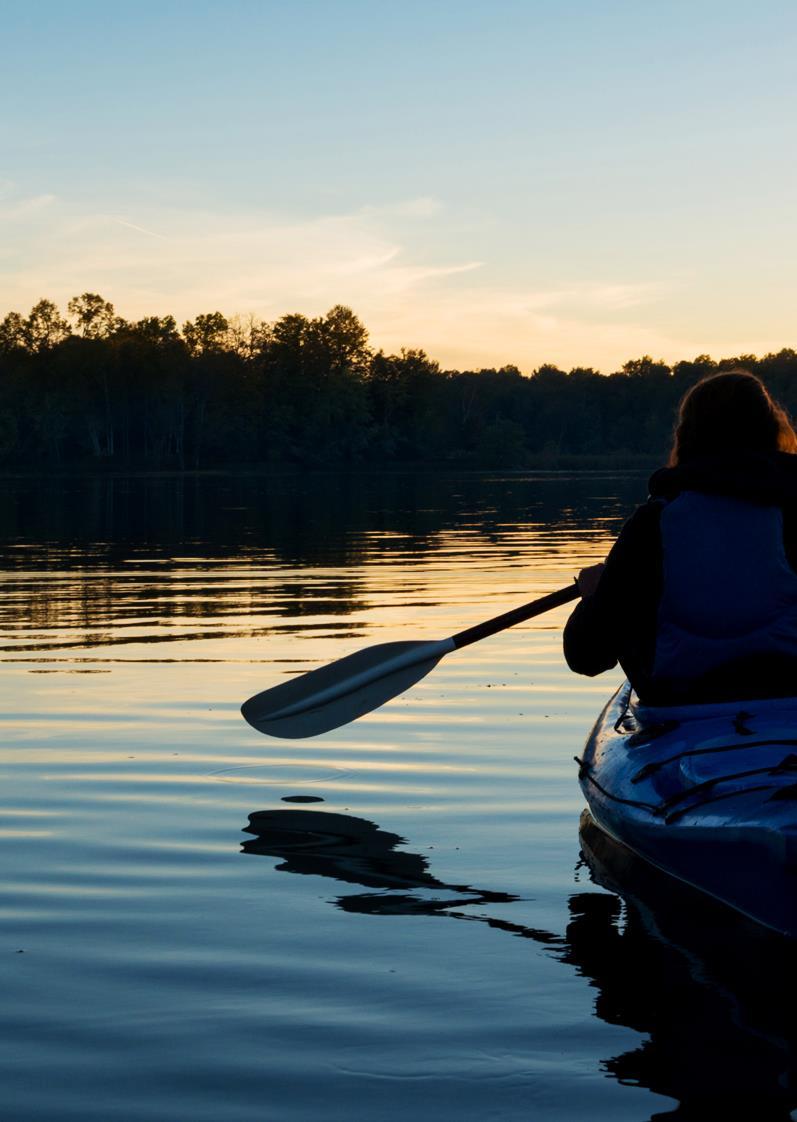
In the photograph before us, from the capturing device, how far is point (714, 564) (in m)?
4.42

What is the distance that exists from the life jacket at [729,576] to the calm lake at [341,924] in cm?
83

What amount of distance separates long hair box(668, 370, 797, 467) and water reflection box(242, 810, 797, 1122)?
4.55 ft

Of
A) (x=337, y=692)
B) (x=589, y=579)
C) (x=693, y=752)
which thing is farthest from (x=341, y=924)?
(x=337, y=692)

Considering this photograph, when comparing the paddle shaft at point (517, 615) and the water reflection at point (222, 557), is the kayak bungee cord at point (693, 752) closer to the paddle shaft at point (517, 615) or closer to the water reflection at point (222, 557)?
the paddle shaft at point (517, 615)

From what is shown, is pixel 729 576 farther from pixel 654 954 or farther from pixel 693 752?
pixel 654 954

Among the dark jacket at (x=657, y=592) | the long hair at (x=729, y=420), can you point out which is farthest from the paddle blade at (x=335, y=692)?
the long hair at (x=729, y=420)

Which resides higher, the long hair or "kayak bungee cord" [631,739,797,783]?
the long hair

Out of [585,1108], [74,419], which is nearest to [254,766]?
[585,1108]

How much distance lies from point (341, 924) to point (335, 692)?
2.40 meters

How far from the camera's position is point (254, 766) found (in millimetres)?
6848

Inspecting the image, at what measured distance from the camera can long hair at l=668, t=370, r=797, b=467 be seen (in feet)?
15.5

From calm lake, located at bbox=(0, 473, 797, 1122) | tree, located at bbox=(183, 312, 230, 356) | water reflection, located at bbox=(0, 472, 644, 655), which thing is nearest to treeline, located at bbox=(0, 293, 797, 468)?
tree, located at bbox=(183, 312, 230, 356)

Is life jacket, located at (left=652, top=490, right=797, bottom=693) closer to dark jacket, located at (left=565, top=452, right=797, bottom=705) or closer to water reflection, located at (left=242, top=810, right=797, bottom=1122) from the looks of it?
dark jacket, located at (left=565, top=452, right=797, bottom=705)

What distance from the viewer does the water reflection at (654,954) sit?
3303 millimetres
